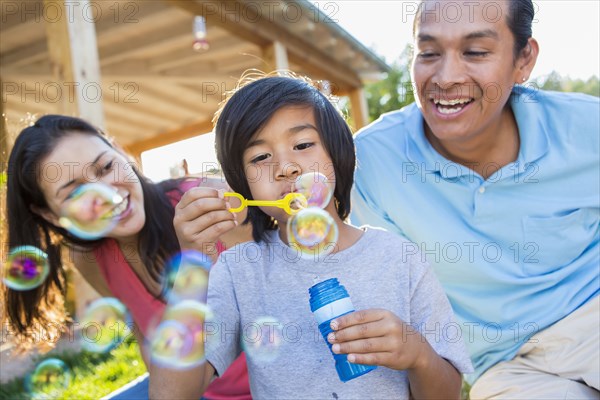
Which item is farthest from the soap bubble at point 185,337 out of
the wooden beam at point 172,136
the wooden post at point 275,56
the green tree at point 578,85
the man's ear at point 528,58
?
the green tree at point 578,85

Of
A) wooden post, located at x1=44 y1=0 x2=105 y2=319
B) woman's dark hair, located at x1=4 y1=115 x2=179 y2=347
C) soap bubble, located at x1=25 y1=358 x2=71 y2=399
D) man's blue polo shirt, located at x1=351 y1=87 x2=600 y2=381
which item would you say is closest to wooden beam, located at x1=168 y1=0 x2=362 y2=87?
wooden post, located at x1=44 y1=0 x2=105 y2=319

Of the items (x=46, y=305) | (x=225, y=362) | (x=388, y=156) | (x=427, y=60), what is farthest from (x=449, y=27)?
(x=46, y=305)

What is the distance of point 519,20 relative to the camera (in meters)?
1.88

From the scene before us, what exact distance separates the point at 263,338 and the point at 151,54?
4659mm

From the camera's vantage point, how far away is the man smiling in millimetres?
1805

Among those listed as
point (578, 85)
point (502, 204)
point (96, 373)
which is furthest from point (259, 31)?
point (578, 85)

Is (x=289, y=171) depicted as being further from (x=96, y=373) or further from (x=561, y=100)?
(x=96, y=373)

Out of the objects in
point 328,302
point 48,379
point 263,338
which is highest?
point 328,302

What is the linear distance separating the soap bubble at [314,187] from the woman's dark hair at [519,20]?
0.80 m

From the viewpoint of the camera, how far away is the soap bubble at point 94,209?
75.5 inches

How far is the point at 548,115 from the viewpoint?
1.98m

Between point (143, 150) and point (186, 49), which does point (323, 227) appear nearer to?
point (186, 49)

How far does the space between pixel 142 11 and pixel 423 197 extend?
3.22 meters

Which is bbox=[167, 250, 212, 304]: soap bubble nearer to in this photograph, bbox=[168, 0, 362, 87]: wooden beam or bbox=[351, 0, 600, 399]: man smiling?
bbox=[351, 0, 600, 399]: man smiling
